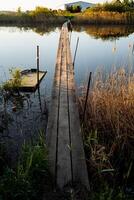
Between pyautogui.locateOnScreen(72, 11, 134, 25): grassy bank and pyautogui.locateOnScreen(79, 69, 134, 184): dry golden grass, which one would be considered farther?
pyautogui.locateOnScreen(72, 11, 134, 25): grassy bank

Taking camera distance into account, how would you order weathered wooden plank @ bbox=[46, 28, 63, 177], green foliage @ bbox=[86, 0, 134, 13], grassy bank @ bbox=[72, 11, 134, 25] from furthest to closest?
green foliage @ bbox=[86, 0, 134, 13], grassy bank @ bbox=[72, 11, 134, 25], weathered wooden plank @ bbox=[46, 28, 63, 177]

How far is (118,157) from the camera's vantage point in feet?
16.8

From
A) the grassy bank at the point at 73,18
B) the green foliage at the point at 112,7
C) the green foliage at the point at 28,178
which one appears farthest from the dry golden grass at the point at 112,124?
the green foliage at the point at 112,7

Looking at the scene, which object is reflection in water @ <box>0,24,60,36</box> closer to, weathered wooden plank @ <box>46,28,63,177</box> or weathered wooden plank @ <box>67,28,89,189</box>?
weathered wooden plank @ <box>46,28,63,177</box>

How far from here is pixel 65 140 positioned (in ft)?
16.0

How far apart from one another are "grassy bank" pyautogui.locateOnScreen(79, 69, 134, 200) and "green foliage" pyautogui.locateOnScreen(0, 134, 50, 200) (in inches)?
24.0

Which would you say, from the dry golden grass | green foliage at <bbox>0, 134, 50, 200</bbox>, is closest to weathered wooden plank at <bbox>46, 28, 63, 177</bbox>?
green foliage at <bbox>0, 134, 50, 200</bbox>

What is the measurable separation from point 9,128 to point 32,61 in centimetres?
810

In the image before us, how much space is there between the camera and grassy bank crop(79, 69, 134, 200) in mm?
4438

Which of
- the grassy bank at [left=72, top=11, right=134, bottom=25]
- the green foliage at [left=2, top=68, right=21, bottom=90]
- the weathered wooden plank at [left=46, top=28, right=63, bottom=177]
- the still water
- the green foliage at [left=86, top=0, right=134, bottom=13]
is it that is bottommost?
the still water

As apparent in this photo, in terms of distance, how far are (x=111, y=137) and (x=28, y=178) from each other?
2034 mm

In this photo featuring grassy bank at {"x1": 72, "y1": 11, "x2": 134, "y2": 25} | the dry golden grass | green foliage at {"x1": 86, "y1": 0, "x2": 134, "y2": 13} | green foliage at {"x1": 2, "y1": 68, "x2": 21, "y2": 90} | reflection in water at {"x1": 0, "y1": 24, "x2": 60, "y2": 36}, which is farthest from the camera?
green foliage at {"x1": 86, "y1": 0, "x2": 134, "y2": 13}

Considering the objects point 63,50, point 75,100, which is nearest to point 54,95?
point 75,100

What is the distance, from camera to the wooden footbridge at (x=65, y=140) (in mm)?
4145
